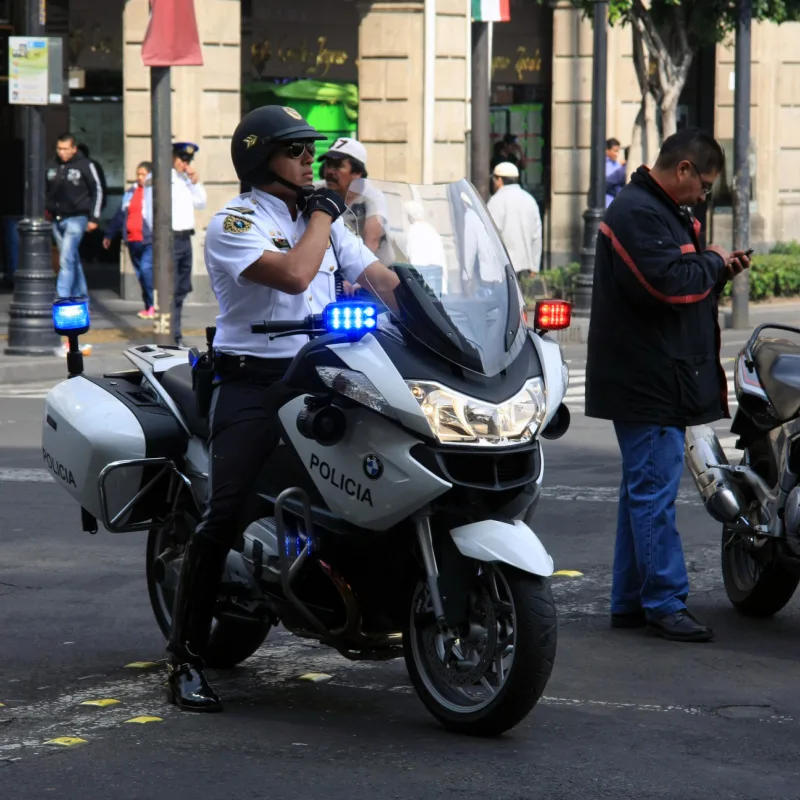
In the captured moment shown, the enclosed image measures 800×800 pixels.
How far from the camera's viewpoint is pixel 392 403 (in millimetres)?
4906

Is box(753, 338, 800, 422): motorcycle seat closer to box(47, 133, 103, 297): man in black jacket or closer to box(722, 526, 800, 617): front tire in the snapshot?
box(722, 526, 800, 617): front tire

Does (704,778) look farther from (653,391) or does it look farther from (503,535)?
(653,391)

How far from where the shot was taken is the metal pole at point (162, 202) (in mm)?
16875

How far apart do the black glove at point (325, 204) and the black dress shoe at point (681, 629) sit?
84.7 inches

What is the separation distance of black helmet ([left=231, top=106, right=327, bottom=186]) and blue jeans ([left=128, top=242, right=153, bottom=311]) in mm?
14058

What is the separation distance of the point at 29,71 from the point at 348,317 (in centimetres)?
1219

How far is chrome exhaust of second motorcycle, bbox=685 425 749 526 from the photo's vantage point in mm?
6750

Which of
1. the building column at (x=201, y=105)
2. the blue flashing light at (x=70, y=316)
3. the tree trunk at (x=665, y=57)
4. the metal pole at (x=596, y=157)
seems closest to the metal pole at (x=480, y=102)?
the metal pole at (x=596, y=157)

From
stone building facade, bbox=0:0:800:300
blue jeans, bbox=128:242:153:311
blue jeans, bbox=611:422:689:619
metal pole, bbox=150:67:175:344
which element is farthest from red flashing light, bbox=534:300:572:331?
stone building facade, bbox=0:0:800:300

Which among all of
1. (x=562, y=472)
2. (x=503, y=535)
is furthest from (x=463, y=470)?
(x=562, y=472)

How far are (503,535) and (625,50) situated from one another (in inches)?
927

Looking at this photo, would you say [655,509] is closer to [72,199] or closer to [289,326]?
[289,326]

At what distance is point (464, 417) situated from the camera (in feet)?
16.1

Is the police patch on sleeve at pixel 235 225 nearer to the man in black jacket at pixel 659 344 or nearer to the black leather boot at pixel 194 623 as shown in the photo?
the black leather boot at pixel 194 623
